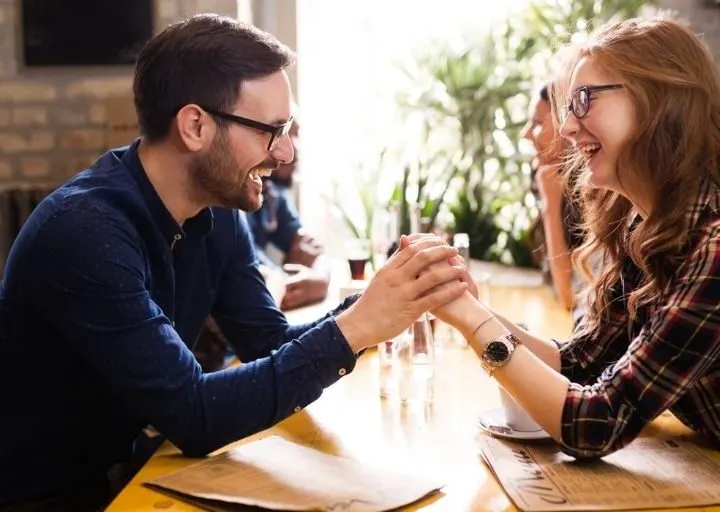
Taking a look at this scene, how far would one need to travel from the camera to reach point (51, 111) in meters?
4.31

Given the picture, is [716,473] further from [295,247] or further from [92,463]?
[295,247]

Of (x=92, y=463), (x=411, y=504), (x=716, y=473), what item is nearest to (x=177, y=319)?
(x=92, y=463)

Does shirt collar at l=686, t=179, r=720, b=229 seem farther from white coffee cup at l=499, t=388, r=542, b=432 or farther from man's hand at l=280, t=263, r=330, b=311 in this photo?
man's hand at l=280, t=263, r=330, b=311

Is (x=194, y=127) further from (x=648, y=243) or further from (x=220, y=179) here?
(x=648, y=243)

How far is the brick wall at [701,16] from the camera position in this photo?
448 centimetres

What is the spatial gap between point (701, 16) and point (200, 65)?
3.44 meters

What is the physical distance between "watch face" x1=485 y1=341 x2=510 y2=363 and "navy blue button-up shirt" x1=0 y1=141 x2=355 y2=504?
0.21 metres

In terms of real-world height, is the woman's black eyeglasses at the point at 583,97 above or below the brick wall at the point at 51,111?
above

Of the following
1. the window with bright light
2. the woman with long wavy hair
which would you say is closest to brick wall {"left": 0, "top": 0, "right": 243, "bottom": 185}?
the window with bright light

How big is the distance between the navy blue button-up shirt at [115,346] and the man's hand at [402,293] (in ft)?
0.15

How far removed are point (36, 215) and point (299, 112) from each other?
9.87 ft

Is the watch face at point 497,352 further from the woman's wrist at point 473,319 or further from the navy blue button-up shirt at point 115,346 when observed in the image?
the navy blue button-up shirt at point 115,346

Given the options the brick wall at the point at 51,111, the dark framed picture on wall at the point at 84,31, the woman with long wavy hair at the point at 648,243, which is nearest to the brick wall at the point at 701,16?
the brick wall at the point at 51,111

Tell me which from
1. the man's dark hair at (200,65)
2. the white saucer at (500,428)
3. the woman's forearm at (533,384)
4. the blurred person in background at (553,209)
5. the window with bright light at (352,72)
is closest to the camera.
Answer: the woman's forearm at (533,384)
